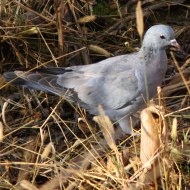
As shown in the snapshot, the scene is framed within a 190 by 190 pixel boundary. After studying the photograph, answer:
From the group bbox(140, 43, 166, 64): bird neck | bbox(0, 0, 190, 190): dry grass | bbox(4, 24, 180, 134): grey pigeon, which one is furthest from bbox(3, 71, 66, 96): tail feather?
bbox(140, 43, 166, 64): bird neck

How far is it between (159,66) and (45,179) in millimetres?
928

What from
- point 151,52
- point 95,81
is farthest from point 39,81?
point 151,52

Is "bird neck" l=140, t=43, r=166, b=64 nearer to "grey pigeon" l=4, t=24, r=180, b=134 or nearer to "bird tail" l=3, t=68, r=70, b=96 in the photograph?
"grey pigeon" l=4, t=24, r=180, b=134

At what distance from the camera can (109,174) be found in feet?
8.59

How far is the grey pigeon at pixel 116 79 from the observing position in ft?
11.7

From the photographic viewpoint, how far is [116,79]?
363 centimetres

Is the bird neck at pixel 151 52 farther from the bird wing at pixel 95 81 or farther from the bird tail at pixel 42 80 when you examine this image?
the bird tail at pixel 42 80

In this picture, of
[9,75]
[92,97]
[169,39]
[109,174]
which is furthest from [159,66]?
[109,174]

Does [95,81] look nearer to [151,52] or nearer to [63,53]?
[151,52]

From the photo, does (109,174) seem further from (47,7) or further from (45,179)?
(47,7)

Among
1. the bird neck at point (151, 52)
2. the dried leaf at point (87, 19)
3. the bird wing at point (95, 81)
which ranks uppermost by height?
the dried leaf at point (87, 19)

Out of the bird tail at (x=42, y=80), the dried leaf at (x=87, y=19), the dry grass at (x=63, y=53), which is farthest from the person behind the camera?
the dried leaf at (x=87, y=19)

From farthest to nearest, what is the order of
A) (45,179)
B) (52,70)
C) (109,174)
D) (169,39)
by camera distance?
(52,70) → (169,39) → (45,179) → (109,174)

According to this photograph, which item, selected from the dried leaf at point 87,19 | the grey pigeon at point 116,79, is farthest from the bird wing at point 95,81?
Result: the dried leaf at point 87,19
